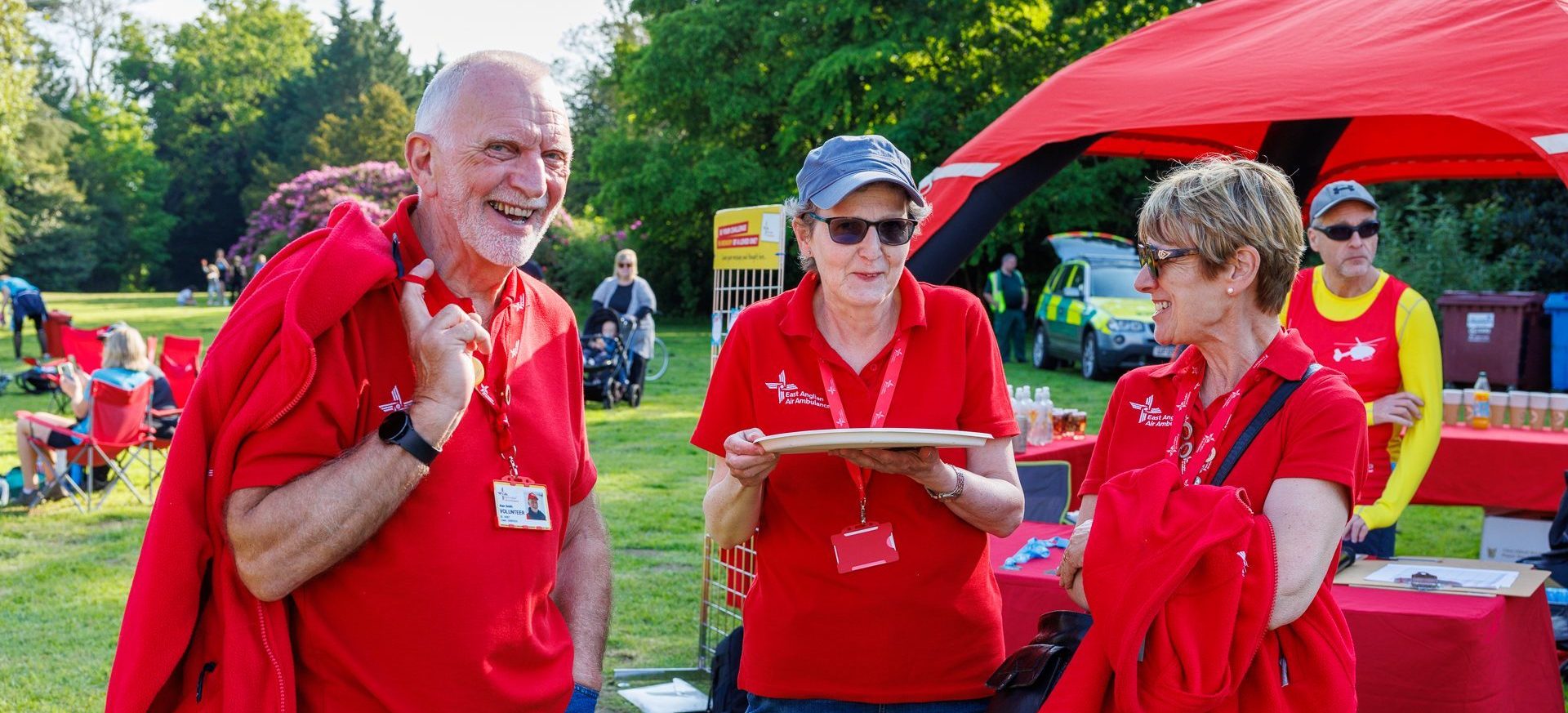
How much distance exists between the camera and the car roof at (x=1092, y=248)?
18.7 meters

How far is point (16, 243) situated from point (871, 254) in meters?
56.3

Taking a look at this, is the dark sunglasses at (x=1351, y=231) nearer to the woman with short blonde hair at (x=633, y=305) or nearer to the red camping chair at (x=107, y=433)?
the red camping chair at (x=107, y=433)

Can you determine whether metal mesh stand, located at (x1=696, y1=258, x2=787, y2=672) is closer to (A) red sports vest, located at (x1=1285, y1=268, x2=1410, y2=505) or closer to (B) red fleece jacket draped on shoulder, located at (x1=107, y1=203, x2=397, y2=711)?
(A) red sports vest, located at (x1=1285, y1=268, x2=1410, y2=505)

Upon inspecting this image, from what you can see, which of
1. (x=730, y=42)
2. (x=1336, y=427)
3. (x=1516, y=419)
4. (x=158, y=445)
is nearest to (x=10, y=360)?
(x=158, y=445)

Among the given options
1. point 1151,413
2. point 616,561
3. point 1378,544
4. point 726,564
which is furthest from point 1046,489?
point 1151,413

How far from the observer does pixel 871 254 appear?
2.64m

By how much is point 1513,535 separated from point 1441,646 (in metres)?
4.26

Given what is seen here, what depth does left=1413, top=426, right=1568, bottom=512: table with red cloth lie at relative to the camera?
6777 mm

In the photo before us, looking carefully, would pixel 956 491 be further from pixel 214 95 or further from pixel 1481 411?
pixel 214 95

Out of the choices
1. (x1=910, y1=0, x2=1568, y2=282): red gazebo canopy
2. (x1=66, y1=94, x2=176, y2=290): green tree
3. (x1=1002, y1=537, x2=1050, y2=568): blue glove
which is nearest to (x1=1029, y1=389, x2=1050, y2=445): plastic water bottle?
(x1=910, y1=0, x2=1568, y2=282): red gazebo canopy

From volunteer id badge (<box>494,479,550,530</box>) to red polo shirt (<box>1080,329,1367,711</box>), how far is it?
4.05ft

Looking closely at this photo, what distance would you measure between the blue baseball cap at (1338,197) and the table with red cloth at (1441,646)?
1597mm

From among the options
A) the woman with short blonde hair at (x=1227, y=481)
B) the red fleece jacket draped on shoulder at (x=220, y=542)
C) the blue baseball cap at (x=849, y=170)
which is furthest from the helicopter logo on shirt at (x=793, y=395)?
the red fleece jacket draped on shoulder at (x=220, y=542)

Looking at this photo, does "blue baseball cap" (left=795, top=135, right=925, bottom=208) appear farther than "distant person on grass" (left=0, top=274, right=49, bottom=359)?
No
